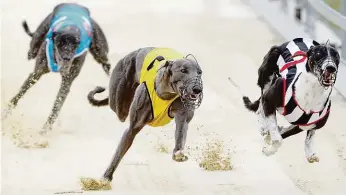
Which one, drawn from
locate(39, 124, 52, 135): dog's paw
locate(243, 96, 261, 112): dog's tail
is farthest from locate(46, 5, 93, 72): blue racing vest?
locate(243, 96, 261, 112): dog's tail

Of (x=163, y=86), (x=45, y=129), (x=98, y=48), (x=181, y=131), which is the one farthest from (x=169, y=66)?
(x=45, y=129)

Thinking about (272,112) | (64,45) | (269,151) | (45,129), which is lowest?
(45,129)

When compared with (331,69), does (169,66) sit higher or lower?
higher

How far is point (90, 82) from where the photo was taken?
33.9ft

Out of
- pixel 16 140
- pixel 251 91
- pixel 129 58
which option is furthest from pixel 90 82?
pixel 129 58

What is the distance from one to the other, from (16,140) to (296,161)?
76.8 inches

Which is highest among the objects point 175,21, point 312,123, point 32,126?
point 312,123

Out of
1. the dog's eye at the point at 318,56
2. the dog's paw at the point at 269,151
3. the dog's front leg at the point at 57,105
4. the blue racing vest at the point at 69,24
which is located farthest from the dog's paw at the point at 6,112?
the dog's eye at the point at 318,56

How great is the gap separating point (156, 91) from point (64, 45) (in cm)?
217

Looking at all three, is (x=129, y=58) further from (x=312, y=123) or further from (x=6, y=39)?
(x=6, y=39)

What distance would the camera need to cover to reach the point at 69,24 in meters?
7.86

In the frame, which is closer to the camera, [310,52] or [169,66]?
[169,66]

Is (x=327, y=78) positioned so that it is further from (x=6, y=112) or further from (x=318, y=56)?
(x=6, y=112)

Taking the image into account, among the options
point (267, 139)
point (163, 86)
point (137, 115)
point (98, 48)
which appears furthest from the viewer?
point (98, 48)
